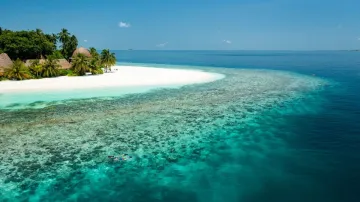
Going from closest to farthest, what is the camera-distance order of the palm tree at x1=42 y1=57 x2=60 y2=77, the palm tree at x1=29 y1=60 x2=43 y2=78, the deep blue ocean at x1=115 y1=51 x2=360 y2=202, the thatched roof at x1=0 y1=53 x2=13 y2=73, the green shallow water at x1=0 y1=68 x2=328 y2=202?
the deep blue ocean at x1=115 y1=51 x2=360 y2=202 → the green shallow water at x1=0 y1=68 x2=328 y2=202 → the thatched roof at x1=0 y1=53 x2=13 y2=73 → the palm tree at x1=29 y1=60 x2=43 y2=78 → the palm tree at x1=42 y1=57 x2=60 y2=77

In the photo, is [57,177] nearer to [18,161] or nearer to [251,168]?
[18,161]

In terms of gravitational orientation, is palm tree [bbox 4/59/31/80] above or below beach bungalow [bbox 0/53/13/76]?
below

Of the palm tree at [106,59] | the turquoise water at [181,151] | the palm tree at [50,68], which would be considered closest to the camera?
the turquoise water at [181,151]

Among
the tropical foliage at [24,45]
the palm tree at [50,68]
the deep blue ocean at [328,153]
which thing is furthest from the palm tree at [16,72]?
the deep blue ocean at [328,153]

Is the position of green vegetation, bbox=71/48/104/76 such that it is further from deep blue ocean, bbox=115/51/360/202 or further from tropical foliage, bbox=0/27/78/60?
deep blue ocean, bbox=115/51/360/202

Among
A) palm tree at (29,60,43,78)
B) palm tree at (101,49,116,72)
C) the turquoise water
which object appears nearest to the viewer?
the turquoise water

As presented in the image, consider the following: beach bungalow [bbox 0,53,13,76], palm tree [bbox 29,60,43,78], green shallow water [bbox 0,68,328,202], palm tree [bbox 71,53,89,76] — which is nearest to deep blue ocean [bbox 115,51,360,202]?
green shallow water [bbox 0,68,328,202]

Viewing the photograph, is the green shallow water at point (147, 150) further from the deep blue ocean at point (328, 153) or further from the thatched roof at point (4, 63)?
the thatched roof at point (4, 63)

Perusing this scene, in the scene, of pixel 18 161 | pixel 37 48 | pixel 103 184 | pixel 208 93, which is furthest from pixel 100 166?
pixel 37 48

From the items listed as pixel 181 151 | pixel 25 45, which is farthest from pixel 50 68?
pixel 181 151
